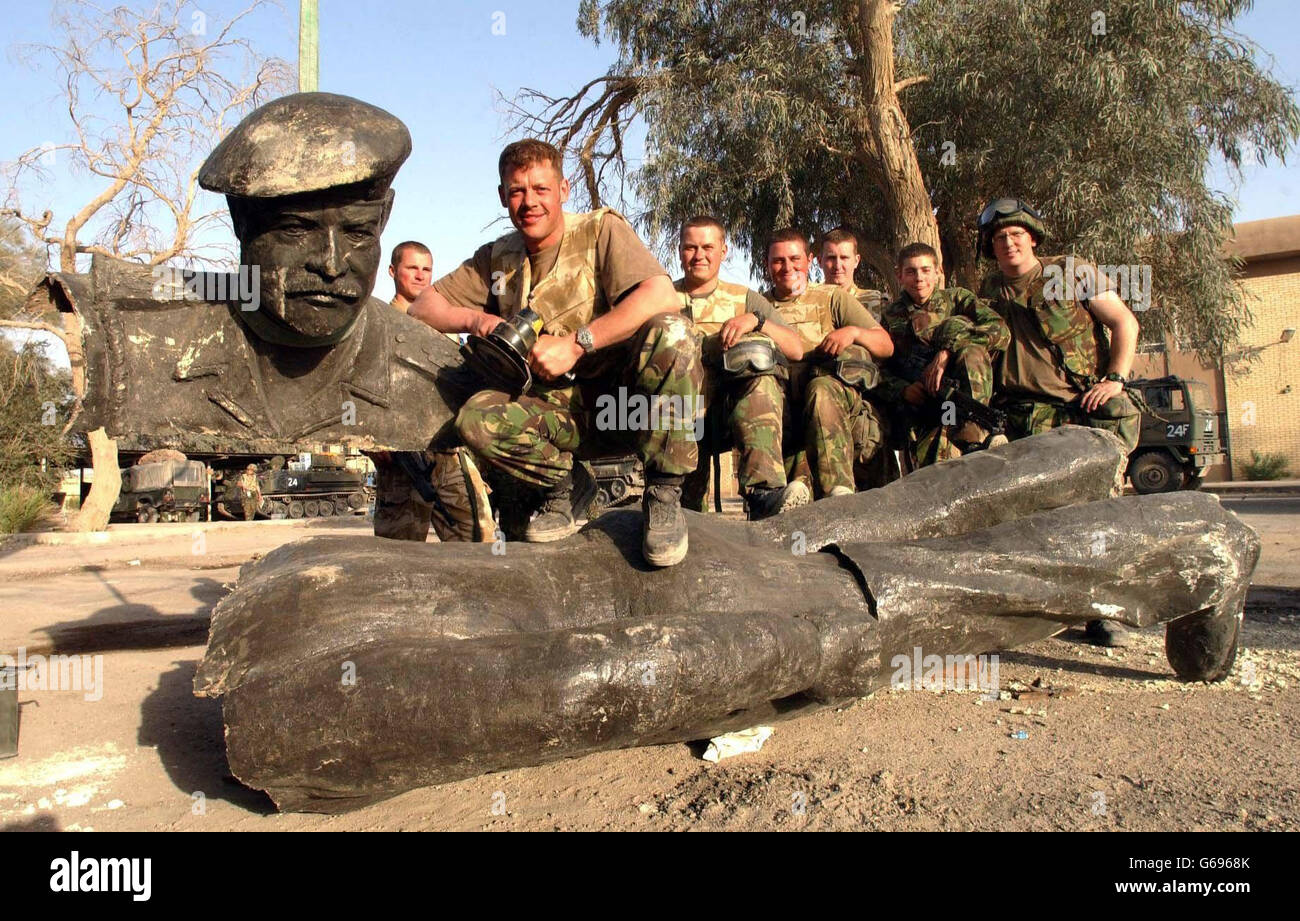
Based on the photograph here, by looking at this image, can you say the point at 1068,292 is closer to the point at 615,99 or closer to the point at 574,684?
the point at 574,684

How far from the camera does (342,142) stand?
250cm

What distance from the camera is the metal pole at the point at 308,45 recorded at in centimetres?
407

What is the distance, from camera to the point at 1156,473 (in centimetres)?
1653

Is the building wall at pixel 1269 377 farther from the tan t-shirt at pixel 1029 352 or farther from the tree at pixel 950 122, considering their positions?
the tan t-shirt at pixel 1029 352

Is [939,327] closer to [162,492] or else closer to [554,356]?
[554,356]

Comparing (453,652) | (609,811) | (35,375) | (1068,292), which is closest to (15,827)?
(453,652)

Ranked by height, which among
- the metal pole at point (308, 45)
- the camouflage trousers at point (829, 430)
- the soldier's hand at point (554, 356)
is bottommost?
the camouflage trousers at point (829, 430)

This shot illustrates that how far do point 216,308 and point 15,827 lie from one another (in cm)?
149

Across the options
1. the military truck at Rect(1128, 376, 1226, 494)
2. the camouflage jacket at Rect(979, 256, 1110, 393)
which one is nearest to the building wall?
the military truck at Rect(1128, 376, 1226, 494)

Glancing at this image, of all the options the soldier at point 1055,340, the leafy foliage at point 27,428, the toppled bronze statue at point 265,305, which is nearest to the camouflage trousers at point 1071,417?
the soldier at point 1055,340

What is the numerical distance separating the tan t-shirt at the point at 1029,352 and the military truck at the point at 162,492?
67.9 ft

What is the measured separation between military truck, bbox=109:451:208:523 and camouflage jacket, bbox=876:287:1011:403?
20.2 meters

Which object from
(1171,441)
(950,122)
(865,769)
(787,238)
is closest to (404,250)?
(787,238)

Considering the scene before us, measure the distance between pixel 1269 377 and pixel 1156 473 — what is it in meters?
10.9
